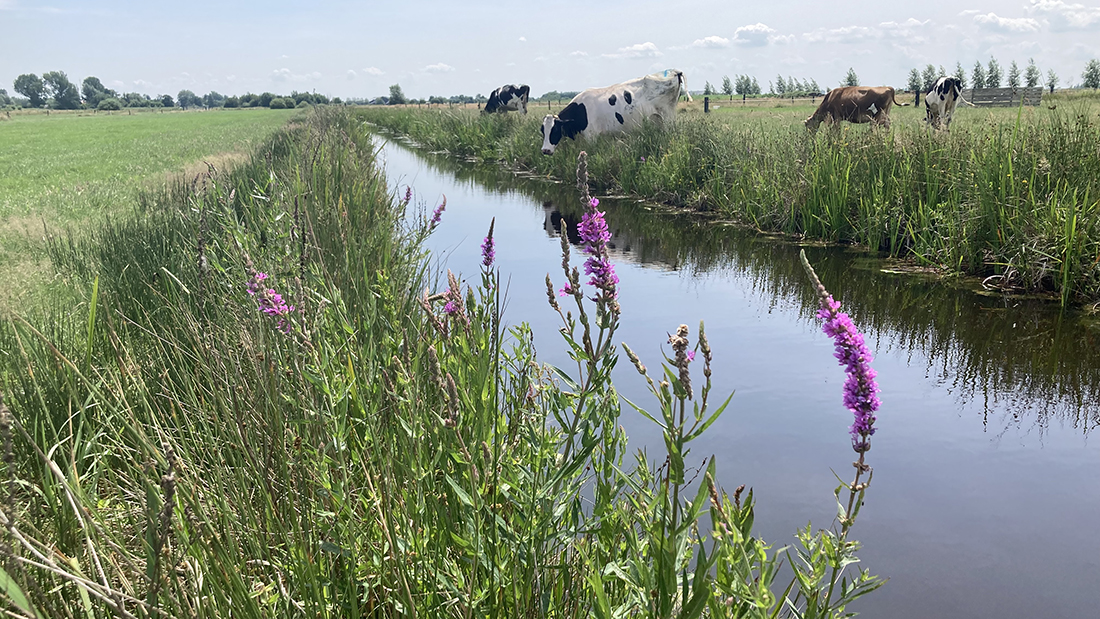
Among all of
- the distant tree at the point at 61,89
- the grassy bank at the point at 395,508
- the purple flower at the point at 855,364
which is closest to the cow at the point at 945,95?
the grassy bank at the point at 395,508

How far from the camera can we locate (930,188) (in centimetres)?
705

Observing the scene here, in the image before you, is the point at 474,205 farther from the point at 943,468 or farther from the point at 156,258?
the point at 943,468

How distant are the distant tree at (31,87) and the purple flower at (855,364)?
162 meters

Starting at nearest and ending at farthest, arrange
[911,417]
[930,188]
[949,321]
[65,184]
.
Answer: [911,417], [949,321], [930,188], [65,184]

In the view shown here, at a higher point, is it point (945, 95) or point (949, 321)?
point (945, 95)

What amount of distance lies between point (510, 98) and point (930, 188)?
81.5 ft

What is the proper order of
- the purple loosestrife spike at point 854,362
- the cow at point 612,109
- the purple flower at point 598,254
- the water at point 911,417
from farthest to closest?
the cow at point 612,109
the water at point 911,417
the purple flower at point 598,254
the purple loosestrife spike at point 854,362

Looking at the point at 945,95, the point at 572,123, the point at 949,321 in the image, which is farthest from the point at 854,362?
the point at 945,95

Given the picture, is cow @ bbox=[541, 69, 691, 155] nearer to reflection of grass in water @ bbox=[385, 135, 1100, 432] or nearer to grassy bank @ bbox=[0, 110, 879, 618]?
reflection of grass in water @ bbox=[385, 135, 1100, 432]

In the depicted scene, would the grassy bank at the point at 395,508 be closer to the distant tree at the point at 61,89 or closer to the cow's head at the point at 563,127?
the cow's head at the point at 563,127

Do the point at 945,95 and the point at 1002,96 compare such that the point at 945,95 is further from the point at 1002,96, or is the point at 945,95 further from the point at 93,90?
the point at 93,90

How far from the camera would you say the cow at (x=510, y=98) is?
2989 centimetres

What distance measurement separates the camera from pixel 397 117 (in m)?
35.8

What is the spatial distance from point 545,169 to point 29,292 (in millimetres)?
11992
